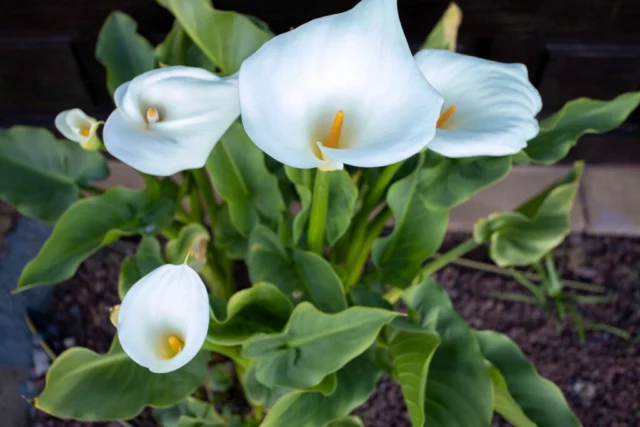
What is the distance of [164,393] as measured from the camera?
32.0 inches

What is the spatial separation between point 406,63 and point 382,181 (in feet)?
1.07

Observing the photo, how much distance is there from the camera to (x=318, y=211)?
77cm

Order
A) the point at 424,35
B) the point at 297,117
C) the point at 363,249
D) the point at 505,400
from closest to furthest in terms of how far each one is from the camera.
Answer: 1. the point at 297,117
2. the point at 505,400
3. the point at 363,249
4. the point at 424,35

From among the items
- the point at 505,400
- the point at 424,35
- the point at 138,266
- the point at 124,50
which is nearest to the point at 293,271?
the point at 138,266

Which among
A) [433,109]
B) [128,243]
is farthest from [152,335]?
[128,243]

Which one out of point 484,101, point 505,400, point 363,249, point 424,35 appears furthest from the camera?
point 424,35

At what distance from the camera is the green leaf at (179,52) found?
0.96 m

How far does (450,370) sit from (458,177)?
24 centimetres

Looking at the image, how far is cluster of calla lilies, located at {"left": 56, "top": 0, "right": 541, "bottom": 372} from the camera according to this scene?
1.72ft

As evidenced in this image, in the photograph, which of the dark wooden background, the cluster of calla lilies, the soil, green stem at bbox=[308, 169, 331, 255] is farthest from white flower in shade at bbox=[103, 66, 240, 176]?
the soil

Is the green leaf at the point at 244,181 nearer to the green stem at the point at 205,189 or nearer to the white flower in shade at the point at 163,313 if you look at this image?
the green stem at the point at 205,189

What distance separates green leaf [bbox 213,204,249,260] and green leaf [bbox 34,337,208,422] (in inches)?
8.9

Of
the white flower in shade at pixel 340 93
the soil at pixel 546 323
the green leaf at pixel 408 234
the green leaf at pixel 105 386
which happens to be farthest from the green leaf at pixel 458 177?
the soil at pixel 546 323

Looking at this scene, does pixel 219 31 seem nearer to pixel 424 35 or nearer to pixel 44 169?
pixel 44 169
